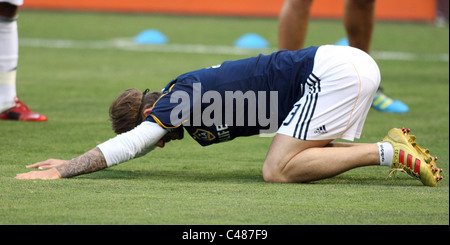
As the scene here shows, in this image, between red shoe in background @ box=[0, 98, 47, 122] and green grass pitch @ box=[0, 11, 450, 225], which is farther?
red shoe in background @ box=[0, 98, 47, 122]

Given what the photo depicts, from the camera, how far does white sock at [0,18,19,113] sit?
202 inches

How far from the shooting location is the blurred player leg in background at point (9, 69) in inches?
202

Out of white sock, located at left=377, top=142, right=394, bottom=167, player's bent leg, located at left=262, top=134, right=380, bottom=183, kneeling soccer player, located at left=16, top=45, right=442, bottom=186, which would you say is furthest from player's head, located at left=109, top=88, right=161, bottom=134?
white sock, located at left=377, top=142, right=394, bottom=167

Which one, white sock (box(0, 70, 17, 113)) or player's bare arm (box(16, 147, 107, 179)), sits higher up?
player's bare arm (box(16, 147, 107, 179))

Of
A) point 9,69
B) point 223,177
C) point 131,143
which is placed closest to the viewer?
point 131,143

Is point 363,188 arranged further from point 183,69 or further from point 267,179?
point 183,69

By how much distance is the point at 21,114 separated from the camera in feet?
17.0

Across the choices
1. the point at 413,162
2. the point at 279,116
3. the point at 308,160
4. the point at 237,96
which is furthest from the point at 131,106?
the point at 413,162

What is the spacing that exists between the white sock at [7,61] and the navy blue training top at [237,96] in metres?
1.91

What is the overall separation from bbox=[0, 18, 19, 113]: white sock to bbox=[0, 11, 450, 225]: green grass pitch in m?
0.19

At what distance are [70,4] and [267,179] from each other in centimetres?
1233

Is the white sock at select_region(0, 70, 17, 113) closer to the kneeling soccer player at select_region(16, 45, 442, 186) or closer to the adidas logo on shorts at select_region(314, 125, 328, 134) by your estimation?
Answer: the kneeling soccer player at select_region(16, 45, 442, 186)

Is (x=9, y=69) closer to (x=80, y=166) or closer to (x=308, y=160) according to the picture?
(x=80, y=166)

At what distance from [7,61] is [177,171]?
1871 mm
